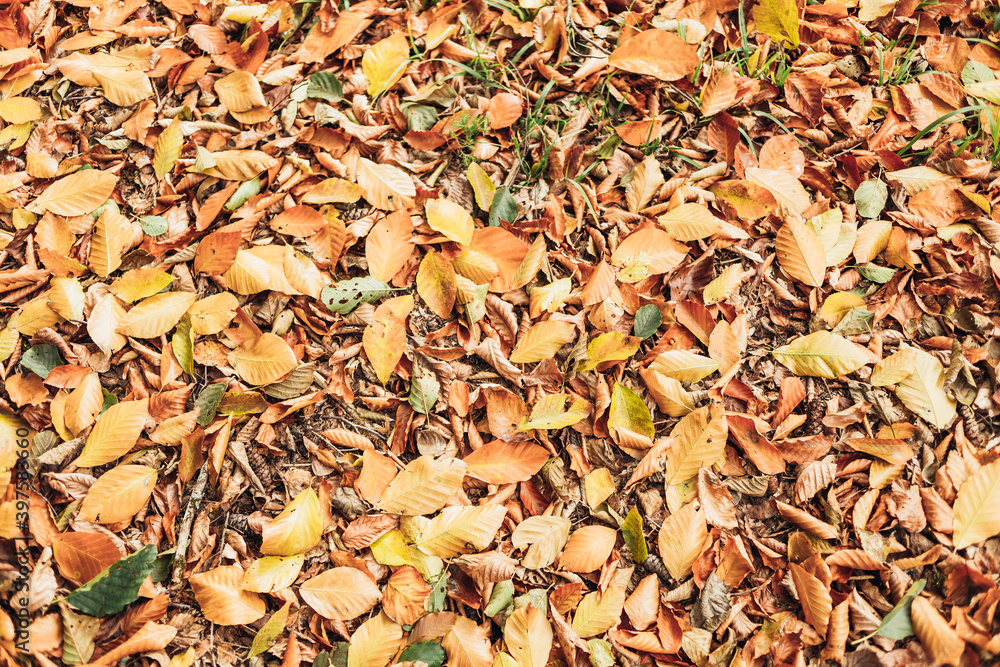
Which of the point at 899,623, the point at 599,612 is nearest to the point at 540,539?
the point at 599,612

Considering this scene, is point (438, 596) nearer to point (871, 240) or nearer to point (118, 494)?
point (118, 494)

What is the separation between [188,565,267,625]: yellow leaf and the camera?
4.59 ft

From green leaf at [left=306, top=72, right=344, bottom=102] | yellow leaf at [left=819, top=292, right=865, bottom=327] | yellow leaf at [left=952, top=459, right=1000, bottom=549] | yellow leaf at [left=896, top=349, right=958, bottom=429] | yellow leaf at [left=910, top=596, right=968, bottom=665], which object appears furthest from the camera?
green leaf at [left=306, top=72, right=344, bottom=102]

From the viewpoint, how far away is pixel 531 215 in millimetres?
1773

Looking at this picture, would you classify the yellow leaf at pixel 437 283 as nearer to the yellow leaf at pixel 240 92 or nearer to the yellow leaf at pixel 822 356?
the yellow leaf at pixel 240 92

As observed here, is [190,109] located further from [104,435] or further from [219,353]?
[104,435]

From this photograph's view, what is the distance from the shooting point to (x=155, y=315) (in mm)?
1619

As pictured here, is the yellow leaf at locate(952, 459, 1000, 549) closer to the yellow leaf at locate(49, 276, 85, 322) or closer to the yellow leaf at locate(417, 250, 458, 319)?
the yellow leaf at locate(417, 250, 458, 319)

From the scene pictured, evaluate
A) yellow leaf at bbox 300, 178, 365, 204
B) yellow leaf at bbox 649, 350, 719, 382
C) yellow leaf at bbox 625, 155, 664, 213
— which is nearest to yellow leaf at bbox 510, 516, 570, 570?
yellow leaf at bbox 649, 350, 719, 382

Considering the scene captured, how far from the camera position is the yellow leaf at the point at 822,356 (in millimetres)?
1572

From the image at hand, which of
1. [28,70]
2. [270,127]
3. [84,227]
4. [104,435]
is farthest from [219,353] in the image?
[28,70]

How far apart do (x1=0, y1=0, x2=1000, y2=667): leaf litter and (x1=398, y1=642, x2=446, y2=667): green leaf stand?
0.04ft

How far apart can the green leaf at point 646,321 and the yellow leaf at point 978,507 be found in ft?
2.90

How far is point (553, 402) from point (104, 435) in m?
1.21
